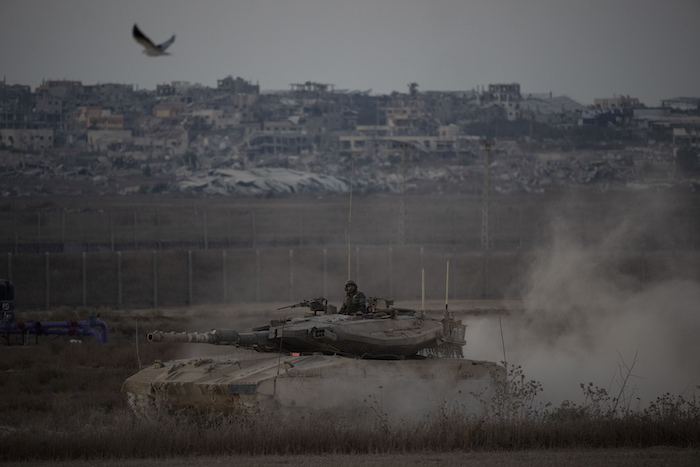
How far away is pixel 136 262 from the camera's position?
1868 inches

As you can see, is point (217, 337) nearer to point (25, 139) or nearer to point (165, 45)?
point (165, 45)

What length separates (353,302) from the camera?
19.6 metres

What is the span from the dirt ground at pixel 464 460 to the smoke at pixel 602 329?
6.74ft

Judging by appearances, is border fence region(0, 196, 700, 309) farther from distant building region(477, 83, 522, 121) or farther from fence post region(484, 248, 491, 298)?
distant building region(477, 83, 522, 121)

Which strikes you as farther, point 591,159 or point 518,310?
point 591,159

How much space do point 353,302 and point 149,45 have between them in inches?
338

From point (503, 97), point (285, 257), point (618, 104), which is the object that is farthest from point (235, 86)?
point (285, 257)

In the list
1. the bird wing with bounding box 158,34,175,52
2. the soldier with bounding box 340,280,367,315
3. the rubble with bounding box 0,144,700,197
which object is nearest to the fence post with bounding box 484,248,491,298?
the soldier with bounding box 340,280,367,315

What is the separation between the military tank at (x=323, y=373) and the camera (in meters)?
16.1

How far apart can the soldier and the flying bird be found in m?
8.14

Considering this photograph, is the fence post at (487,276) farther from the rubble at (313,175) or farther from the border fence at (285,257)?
the rubble at (313,175)

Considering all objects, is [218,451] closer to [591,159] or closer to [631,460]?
[631,460]

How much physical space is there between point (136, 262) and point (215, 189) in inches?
1976

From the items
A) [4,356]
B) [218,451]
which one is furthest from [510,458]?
[4,356]
